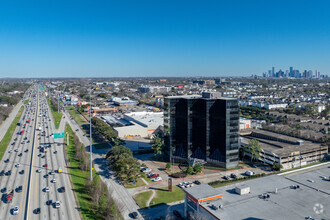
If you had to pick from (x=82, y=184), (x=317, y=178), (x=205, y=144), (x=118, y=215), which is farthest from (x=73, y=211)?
(x=317, y=178)

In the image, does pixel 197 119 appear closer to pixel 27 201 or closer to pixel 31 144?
pixel 27 201

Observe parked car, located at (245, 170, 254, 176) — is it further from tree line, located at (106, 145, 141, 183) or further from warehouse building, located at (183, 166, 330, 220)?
tree line, located at (106, 145, 141, 183)

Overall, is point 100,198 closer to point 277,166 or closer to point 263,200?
point 263,200

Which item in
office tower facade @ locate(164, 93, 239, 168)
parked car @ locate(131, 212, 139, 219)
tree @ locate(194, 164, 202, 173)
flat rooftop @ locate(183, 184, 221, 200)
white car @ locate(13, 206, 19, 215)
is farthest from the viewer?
office tower facade @ locate(164, 93, 239, 168)

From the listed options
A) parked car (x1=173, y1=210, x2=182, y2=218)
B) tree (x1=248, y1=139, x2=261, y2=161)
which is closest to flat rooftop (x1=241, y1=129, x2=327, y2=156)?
tree (x1=248, y1=139, x2=261, y2=161)

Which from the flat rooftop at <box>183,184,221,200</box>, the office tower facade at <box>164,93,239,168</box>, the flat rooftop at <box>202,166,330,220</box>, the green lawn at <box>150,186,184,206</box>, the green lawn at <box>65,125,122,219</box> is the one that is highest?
the office tower facade at <box>164,93,239,168</box>

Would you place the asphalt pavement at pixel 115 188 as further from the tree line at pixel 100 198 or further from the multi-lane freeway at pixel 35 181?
the multi-lane freeway at pixel 35 181
